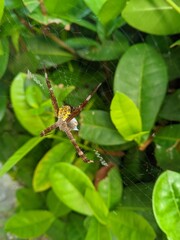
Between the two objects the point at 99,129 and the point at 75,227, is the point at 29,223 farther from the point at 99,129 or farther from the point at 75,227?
the point at 99,129

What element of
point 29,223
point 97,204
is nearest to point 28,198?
point 29,223

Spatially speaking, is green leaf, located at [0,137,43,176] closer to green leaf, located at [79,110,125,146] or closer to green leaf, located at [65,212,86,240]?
green leaf, located at [79,110,125,146]

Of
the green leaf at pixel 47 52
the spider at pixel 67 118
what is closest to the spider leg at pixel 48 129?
the spider at pixel 67 118

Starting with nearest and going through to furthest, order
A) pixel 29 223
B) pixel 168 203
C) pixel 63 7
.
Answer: pixel 168 203 → pixel 63 7 → pixel 29 223

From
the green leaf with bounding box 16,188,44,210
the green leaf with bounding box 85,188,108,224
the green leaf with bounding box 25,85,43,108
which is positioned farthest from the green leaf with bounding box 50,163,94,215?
the green leaf with bounding box 16,188,44,210

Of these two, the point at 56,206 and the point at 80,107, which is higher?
the point at 80,107

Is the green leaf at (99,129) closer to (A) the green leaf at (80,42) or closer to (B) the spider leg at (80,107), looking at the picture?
(B) the spider leg at (80,107)

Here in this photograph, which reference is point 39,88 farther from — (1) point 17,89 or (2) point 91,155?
(2) point 91,155
